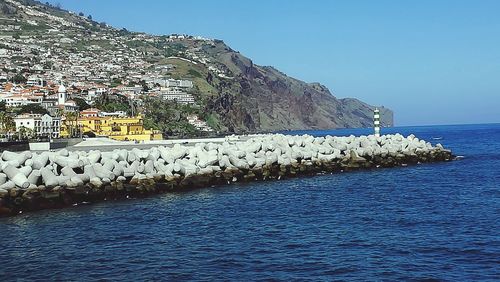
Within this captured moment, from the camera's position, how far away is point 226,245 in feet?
56.2

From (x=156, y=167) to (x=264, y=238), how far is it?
13.1m

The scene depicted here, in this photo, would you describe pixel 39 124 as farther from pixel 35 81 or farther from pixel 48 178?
pixel 35 81

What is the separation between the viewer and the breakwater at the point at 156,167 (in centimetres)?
2456

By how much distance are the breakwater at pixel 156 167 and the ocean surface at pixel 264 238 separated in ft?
4.43

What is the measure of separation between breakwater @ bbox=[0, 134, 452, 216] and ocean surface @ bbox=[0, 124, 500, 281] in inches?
53.1

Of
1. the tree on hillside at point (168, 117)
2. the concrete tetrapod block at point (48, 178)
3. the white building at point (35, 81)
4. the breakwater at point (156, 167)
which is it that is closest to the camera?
the breakwater at point (156, 167)

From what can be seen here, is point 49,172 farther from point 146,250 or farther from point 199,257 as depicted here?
point 199,257

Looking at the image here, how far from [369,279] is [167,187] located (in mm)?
17191

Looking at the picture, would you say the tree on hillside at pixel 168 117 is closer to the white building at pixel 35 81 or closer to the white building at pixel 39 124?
the white building at pixel 35 81


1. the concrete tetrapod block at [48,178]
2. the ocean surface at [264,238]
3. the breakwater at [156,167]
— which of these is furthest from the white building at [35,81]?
the ocean surface at [264,238]

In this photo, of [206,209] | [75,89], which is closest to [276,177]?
[206,209]

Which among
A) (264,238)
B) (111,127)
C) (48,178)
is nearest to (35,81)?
(111,127)

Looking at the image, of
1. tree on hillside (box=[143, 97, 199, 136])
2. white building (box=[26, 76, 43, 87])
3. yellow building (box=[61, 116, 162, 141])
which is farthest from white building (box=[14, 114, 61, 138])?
white building (box=[26, 76, 43, 87])

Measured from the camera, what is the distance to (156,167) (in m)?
30.0
